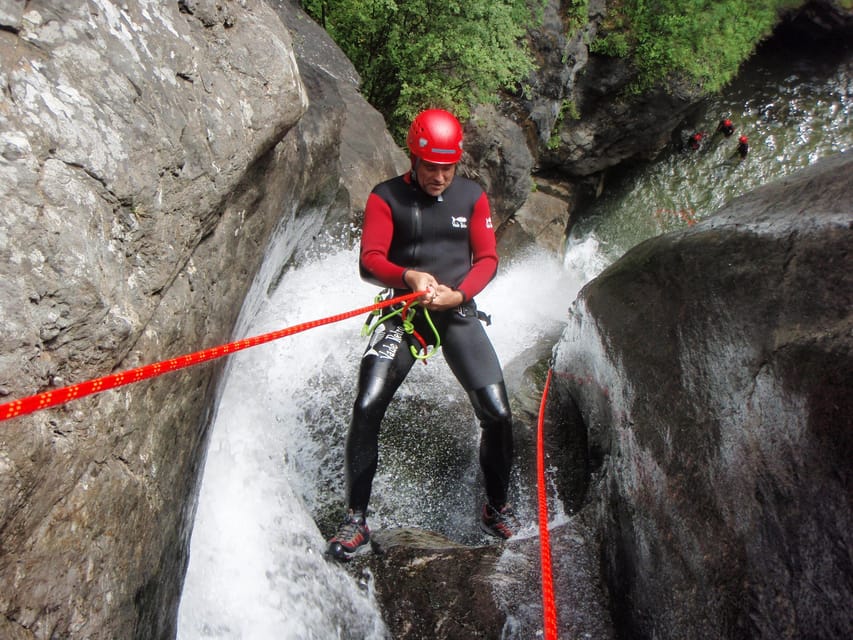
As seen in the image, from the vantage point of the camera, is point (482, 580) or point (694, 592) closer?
point (694, 592)

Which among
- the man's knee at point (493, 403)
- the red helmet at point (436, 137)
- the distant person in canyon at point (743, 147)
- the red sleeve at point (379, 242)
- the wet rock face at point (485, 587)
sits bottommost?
the wet rock face at point (485, 587)

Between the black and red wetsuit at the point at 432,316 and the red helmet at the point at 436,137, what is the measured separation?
0.29m

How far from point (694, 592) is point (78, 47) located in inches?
122

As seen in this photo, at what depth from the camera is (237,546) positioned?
3.20 metres

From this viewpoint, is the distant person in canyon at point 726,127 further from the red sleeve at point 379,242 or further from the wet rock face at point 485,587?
the wet rock face at point 485,587

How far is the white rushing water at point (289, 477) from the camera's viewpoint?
2996mm

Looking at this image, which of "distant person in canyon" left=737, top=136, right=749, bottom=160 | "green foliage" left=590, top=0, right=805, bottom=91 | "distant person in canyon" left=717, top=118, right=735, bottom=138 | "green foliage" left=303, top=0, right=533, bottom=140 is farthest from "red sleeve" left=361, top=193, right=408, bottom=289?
"distant person in canyon" left=717, top=118, right=735, bottom=138

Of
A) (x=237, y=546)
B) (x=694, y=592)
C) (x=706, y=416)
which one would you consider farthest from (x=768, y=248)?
(x=237, y=546)

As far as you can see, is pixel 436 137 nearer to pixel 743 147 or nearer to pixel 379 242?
pixel 379 242

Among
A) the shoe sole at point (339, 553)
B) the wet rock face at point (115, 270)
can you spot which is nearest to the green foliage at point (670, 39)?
the wet rock face at point (115, 270)

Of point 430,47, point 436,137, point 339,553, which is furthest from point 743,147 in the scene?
point 339,553

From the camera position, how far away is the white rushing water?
300 centimetres

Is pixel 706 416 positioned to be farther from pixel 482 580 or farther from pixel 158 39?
pixel 158 39

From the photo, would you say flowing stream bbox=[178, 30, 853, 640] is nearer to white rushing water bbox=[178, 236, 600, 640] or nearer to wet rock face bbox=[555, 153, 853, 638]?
white rushing water bbox=[178, 236, 600, 640]
